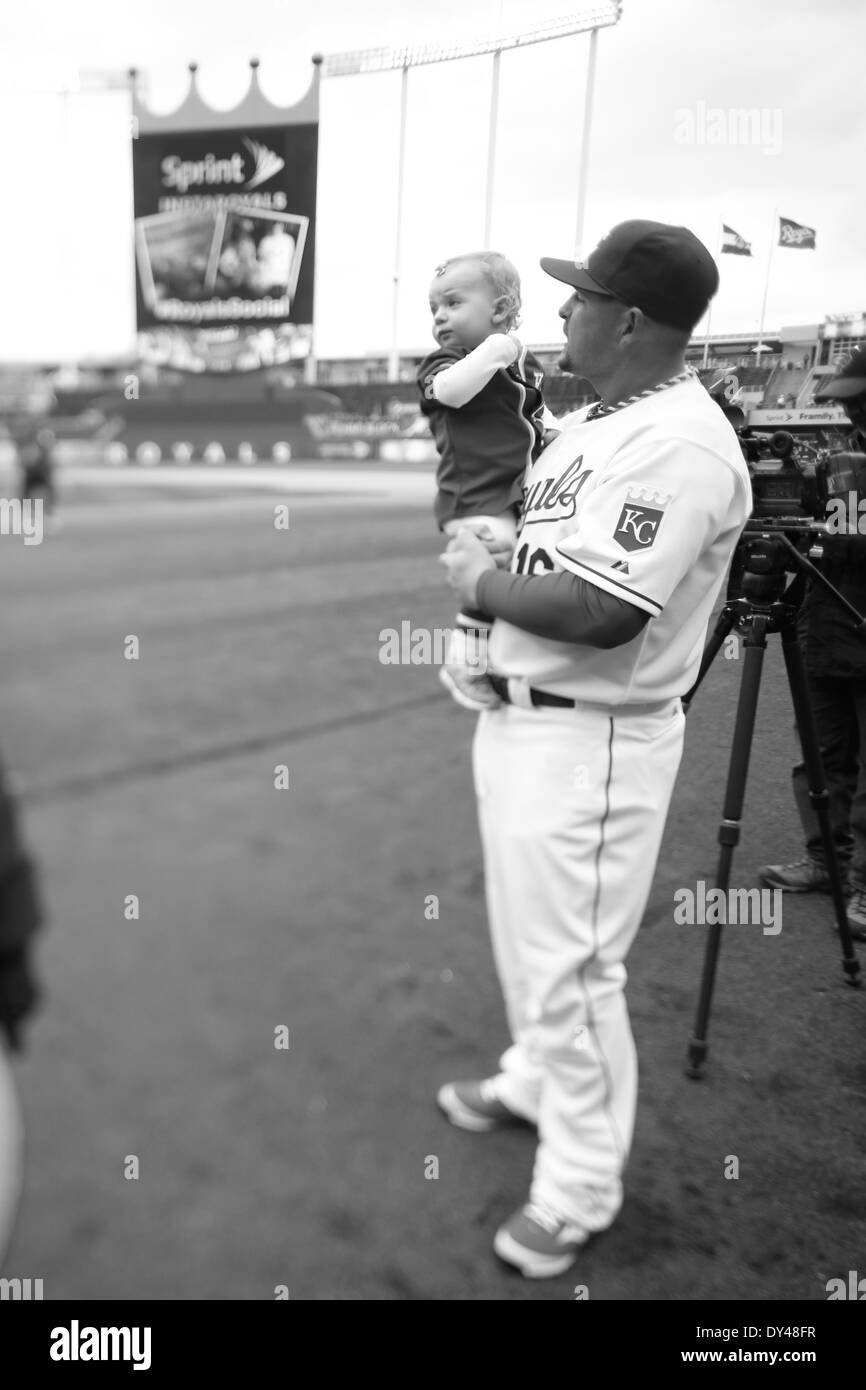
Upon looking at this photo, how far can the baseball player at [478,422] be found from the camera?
4.96 feet

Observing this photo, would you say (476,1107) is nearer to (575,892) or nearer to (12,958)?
(575,892)

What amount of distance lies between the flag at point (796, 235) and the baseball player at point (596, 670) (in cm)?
92

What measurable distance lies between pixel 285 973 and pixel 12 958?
500 millimetres

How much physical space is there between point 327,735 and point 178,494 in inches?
17.0

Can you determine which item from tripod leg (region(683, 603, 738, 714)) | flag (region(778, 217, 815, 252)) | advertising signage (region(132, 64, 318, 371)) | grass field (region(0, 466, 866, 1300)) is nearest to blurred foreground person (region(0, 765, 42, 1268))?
grass field (region(0, 466, 866, 1300))

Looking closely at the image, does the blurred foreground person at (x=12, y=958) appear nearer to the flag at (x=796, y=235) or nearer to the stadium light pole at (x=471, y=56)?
the stadium light pole at (x=471, y=56)

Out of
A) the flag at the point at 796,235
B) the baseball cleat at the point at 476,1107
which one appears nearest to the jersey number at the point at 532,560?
the baseball cleat at the point at 476,1107

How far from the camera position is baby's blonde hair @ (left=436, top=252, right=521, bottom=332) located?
4.97ft

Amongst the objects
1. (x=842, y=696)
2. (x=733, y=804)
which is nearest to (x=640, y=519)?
(x=733, y=804)

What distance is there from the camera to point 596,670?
144 centimetres

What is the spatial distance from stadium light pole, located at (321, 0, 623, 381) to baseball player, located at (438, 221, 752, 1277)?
0.29m

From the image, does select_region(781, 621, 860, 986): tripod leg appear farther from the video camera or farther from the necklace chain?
the necklace chain

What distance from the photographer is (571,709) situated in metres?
1.46
